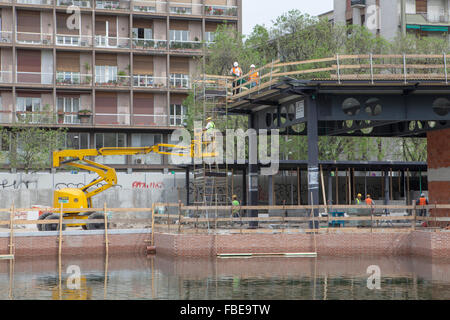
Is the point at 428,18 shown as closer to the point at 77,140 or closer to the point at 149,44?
the point at 149,44

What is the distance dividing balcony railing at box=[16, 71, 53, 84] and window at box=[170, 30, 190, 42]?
12.4 m

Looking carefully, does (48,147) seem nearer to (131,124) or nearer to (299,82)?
(131,124)

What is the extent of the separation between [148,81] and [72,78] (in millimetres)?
7245

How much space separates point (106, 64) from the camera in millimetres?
64500

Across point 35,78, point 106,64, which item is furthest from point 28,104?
point 106,64

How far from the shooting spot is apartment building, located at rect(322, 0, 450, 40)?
6475 cm

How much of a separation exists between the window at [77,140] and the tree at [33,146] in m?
3.76

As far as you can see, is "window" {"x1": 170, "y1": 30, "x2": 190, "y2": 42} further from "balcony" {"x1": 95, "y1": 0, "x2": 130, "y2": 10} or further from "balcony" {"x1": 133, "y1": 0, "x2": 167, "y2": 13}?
"balcony" {"x1": 95, "y1": 0, "x2": 130, "y2": 10}

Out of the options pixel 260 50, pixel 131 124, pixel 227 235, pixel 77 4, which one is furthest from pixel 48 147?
pixel 227 235

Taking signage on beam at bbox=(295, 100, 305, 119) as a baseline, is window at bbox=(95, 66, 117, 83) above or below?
above

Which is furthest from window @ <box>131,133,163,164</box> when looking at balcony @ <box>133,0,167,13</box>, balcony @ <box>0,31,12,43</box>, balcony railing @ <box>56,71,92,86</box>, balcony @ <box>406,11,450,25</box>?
balcony @ <box>406,11,450,25</box>

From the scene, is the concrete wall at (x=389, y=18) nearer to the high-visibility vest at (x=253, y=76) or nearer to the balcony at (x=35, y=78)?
the balcony at (x=35, y=78)

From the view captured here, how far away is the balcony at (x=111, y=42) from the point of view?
6384 centimetres

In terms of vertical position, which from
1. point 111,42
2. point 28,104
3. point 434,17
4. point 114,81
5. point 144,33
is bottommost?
point 28,104
